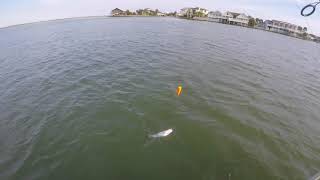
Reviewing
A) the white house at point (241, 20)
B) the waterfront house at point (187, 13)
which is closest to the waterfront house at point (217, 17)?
the white house at point (241, 20)

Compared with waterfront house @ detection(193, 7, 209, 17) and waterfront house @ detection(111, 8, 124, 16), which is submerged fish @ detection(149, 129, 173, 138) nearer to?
waterfront house @ detection(193, 7, 209, 17)

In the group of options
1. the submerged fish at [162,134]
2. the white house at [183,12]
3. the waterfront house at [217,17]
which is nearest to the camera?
the submerged fish at [162,134]

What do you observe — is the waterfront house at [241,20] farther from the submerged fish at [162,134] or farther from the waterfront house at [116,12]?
the submerged fish at [162,134]

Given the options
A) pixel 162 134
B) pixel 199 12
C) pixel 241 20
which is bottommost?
pixel 162 134

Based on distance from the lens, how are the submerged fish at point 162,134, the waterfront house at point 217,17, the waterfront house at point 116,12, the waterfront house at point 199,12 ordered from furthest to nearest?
the waterfront house at point 116,12, the waterfront house at point 199,12, the waterfront house at point 217,17, the submerged fish at point 162,134

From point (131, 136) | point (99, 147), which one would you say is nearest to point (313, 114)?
point (131, 136)

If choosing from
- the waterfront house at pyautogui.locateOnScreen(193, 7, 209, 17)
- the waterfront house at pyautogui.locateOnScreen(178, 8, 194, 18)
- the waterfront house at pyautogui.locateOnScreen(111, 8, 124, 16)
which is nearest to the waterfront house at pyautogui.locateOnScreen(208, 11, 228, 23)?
the waterfront house at pyautogui.locateOnScreen(193, 7, 209, 17)

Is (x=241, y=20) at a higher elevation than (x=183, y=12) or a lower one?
lower

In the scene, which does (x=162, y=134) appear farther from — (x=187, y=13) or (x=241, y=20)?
(x=187, y=13)

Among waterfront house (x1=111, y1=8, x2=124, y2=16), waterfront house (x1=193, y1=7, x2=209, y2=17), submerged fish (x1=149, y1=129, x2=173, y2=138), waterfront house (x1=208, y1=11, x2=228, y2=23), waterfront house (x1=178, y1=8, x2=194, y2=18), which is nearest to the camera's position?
submerged fish (x1=149, y1=129, x2=173, y2=138)

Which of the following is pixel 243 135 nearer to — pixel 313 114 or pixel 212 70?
pixel 313 114

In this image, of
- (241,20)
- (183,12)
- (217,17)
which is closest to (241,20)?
(241,20)
